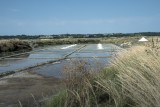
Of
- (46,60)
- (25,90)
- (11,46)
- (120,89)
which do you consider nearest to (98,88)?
(120,89)

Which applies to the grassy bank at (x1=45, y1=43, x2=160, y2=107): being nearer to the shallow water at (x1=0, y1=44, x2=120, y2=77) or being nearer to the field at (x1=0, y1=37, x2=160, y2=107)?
the field at (x1=0, y1=37, x2=160, y2=107)

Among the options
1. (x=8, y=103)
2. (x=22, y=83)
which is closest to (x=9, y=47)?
(x=22, y=83)

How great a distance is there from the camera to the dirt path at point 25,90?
369 inches

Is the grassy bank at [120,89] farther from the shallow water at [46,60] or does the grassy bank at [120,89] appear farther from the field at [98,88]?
the shallow water at [46,60]

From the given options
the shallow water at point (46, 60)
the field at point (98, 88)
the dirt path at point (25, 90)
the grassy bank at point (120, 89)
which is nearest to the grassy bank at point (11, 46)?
the shallow water at point (46, 60)

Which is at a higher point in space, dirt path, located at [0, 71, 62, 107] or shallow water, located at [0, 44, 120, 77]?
dirt path, located at [0, 71, 62, 107]

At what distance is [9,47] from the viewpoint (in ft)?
138

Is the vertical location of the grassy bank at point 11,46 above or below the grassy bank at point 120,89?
below

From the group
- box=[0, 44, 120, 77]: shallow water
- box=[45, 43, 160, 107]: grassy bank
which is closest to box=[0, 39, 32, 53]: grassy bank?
box=[0, 44, 120, 77]: shallow water

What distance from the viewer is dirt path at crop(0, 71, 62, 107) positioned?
30.8 feet

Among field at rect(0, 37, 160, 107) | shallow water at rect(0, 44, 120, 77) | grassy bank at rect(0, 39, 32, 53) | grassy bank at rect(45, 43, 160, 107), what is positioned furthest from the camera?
grassy bank at rect(0, 39, 32, 53)

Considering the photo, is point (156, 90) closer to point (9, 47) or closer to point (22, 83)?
point (22, 83)

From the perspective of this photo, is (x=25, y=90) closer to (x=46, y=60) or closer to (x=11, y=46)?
(x=46, y=60)

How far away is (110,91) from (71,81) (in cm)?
118
